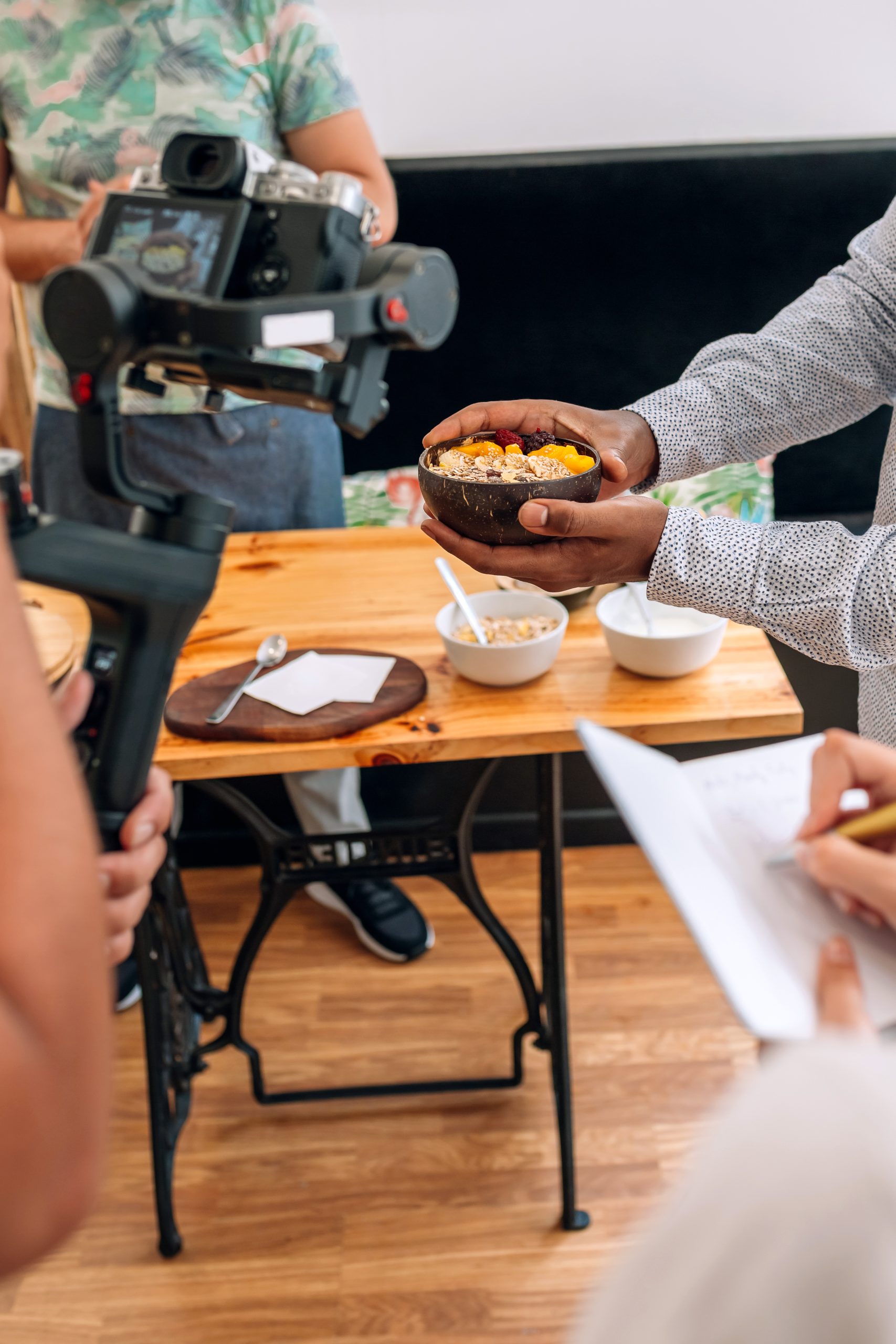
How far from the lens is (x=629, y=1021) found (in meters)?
1.98

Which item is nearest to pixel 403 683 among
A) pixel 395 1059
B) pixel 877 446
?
pixel 395 1059

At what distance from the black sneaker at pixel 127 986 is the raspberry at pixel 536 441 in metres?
1.43

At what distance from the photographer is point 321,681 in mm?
1405

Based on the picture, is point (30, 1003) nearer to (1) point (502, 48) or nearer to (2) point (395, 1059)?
(2) point (395, 1059)


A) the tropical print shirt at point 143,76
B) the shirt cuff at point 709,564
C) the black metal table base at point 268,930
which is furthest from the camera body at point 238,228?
the tropical print shirt at point 143,76

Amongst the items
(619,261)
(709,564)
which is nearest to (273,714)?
(709,564)

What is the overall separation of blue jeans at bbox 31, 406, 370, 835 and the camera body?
4.34 ft

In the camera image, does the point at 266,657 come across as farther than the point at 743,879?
Yes

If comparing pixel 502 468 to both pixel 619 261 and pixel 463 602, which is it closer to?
pixel 463 602

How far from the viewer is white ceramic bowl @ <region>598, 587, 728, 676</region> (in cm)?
134

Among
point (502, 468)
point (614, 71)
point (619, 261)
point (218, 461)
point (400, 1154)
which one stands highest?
point (614, 71)

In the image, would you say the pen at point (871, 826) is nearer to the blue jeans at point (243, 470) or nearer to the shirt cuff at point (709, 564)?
the shirt cuff at point (709, 564)

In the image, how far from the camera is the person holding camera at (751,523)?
38.9 inches

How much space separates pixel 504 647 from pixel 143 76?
3.65 ft
